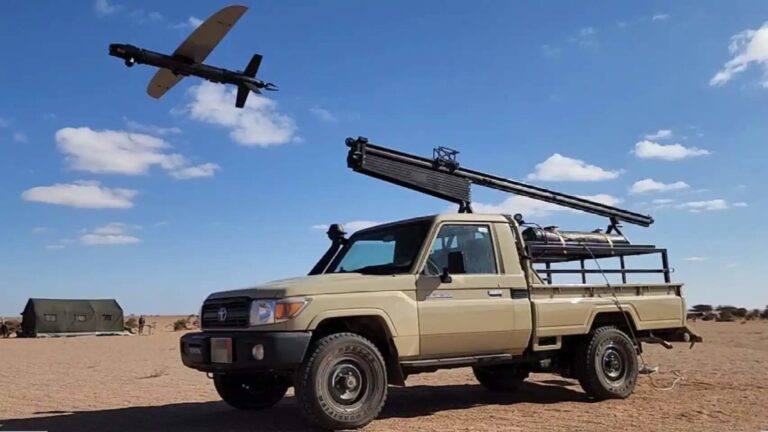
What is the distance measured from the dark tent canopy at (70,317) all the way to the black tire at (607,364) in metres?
41.9

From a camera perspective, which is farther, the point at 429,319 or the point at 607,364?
the point at 607,364

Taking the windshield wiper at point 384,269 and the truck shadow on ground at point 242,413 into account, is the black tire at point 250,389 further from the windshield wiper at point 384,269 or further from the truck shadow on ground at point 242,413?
the windshield wiper at point 384,269

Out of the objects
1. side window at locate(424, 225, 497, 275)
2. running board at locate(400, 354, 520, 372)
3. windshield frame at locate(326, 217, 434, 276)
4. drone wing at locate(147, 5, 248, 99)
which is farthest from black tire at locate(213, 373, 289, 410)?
drone wing at locate(147, 5, 248, 99)

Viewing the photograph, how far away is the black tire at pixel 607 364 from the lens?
8.72 meters

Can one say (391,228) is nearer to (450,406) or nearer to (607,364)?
(450,406)

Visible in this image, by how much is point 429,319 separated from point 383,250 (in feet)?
3.83

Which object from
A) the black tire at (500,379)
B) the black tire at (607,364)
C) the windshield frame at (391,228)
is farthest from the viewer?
the black tire at (500,379)

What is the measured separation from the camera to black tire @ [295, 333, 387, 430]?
662 centimetres

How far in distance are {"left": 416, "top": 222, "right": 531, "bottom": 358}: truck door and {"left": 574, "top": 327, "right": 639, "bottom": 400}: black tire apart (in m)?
1.02

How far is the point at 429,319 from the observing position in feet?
24.6

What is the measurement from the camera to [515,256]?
8.41 metres

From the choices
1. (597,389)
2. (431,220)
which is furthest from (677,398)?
(431,220)

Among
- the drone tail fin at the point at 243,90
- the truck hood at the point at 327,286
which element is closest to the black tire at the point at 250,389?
the truck hood at the point at 327,286

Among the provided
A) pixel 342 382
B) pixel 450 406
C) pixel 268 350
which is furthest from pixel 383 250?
pixel 268 350
